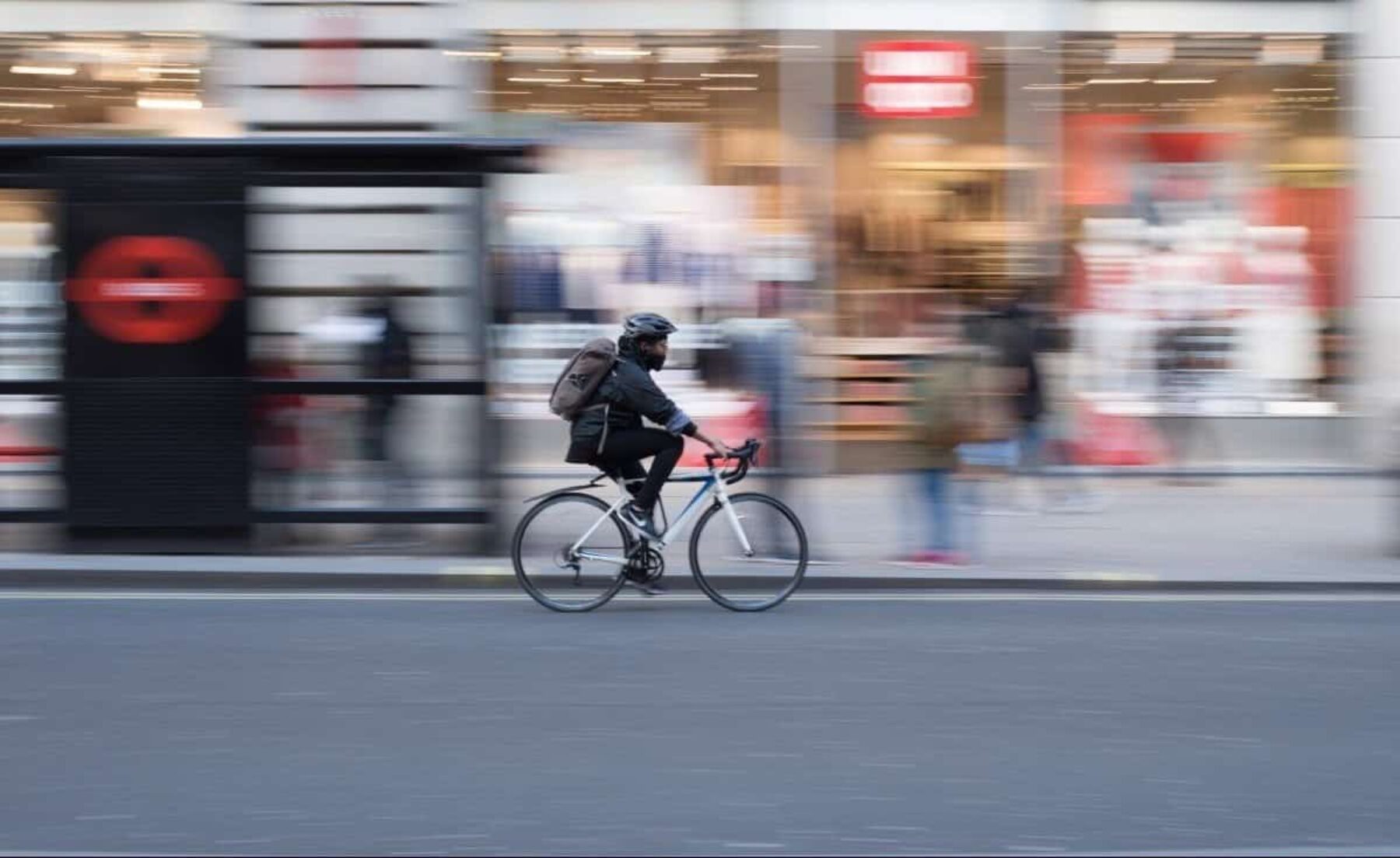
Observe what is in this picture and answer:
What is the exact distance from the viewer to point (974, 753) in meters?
6.35

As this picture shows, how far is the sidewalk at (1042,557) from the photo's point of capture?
34.4ft

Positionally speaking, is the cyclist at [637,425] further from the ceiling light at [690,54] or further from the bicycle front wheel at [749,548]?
the ceiling light at [690,54]

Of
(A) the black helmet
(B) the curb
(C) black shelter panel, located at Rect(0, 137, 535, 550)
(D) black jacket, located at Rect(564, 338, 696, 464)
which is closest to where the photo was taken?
(D) black jacket, located at Rect(564, 338, 696, 464)

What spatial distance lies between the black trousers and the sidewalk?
0.16 meters

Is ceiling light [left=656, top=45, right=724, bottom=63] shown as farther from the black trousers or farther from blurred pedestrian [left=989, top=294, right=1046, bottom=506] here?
the black trousers

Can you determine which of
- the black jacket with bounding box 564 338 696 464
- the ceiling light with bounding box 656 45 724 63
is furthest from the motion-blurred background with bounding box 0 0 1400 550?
the black jacket with bounding box 564 338 696 464

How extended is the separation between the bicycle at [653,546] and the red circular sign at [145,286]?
3.04 metres

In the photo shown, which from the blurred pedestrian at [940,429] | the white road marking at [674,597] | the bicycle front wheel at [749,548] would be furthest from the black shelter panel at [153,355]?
the blurred pedestrian at [940,429]

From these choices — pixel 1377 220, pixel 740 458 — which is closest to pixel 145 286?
pixel 740 458

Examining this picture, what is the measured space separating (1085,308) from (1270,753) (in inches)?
392

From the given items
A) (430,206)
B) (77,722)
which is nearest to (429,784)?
(77,722)

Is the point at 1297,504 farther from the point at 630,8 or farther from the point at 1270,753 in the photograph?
the point at 1270,753

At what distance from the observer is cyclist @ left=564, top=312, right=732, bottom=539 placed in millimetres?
9242

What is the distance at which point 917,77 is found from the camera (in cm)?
1609
